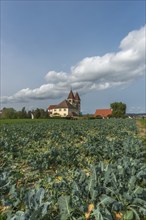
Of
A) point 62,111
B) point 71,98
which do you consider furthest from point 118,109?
point 71,98

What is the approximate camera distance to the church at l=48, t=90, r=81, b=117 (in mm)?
116812

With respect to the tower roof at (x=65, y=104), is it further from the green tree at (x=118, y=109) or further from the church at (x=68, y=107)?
the green tree at (x=118, y=109)

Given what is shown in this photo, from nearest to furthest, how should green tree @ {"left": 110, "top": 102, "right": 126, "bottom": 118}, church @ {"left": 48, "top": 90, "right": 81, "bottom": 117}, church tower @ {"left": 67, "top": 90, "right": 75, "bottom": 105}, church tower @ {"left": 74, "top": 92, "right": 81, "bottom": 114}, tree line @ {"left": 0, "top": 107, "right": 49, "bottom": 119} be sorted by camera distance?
1. tree line @ {"left": 0, "top": 107, "right": 49, "bottom": 119}
2. green tree @ {"left": 110, "top": 102, "right": 126, "bottom": 118}
3. church @ {"left": 48, "top": 90, "right": 81, "bottom": 117}
4. church tower @ {"left": 67, "top": 90, "right": 75, "bottom": 105}
5. church tower @ {"left": 74, "top": 92, "right": 81, "bottom": 114}

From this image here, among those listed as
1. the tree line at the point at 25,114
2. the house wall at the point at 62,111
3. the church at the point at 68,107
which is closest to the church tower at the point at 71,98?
the church at the point at 68,107

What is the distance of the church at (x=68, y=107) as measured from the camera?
116812 mm

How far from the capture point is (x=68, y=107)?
117 metres

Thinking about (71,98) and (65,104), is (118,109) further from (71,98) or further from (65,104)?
(71,98)

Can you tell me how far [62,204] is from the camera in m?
3.31

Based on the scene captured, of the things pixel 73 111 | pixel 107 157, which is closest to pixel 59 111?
pixel 73 111

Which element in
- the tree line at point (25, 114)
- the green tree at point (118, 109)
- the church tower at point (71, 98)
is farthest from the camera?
the church tower at point (71, 98)

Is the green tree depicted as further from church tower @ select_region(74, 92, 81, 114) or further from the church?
church tower @ select_region(74, 92, 81, 114)

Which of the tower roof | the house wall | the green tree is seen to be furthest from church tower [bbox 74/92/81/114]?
the green tree

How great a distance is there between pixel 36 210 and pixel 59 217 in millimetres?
425

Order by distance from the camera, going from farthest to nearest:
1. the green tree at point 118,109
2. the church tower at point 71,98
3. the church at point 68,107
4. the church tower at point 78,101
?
the church tower at point 78,101 < the church tower at point 71,98 < the church at point 68,107 < the green tree at point 118,109
